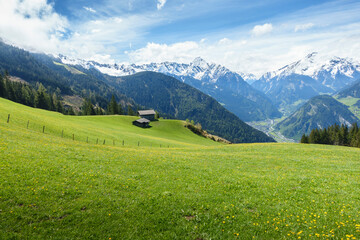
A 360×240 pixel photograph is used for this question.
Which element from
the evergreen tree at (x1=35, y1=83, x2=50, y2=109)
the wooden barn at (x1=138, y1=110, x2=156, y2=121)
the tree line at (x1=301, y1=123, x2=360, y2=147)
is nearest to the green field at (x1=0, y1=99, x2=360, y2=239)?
the tree line at (x1=301, y1=123, x2=360, y2=147)

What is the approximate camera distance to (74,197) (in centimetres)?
1276

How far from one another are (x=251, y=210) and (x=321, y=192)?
7.66 metres

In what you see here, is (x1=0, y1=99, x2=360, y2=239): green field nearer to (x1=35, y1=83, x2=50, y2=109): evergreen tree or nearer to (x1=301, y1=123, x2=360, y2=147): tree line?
(x1=301, y1=123, x2=360, y2=147): tree line

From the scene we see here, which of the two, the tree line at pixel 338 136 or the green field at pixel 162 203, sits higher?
the tree line at pixel 338 136

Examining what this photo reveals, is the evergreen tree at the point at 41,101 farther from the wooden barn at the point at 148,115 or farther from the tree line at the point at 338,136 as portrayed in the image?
the tree line at the point at 338,136

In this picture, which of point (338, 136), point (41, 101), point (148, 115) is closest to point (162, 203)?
point (148, 115)

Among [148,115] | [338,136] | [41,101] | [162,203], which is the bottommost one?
[162,203]

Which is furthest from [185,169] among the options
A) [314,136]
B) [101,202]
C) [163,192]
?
[314,136]

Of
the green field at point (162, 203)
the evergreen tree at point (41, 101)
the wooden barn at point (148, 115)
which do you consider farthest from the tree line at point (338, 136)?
the evergreen tree at point (41, 101)

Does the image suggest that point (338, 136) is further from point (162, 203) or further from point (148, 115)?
point (162, 203)

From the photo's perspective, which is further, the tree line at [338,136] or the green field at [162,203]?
the tree line at [338,136]

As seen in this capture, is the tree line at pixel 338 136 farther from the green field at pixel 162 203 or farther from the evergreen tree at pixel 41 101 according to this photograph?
the evergreen tree at pixel 41 101

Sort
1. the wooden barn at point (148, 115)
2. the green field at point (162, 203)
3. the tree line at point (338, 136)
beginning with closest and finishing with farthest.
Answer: the green field at point (162, 203)
the tree line at point (338, 136)
the wooden barn at point (148, 115)

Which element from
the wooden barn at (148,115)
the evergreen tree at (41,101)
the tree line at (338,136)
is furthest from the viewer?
the wooden barn at (148,115)
